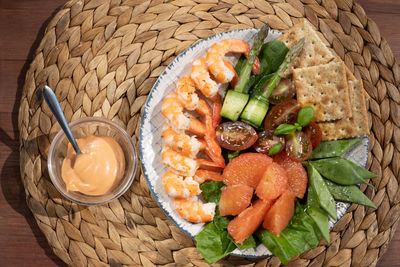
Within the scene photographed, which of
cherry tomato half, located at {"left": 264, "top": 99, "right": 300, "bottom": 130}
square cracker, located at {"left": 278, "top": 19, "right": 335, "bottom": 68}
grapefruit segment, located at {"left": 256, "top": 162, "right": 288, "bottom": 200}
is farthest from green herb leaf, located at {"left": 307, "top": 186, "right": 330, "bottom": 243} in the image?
square cracker, located at {"left": 278, "top": 19, "right": 335, "bottom": 68}

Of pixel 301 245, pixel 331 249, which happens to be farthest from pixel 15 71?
pixel 331 249

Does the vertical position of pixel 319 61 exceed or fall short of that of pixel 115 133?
it exceeds it

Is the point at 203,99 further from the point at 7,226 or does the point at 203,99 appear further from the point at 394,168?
the point at 7,226

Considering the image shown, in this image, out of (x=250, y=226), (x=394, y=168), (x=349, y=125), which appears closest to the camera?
(x=250, y=226)

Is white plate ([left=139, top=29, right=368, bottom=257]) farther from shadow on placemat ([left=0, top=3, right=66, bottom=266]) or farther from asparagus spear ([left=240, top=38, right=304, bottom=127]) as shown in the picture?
shadow on placemat ([left=0, top=3, right=66, bottom=266])

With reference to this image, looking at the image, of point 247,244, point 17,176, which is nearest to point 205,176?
point 247,244

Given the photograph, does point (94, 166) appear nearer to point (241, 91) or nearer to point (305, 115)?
point (241, 91)
